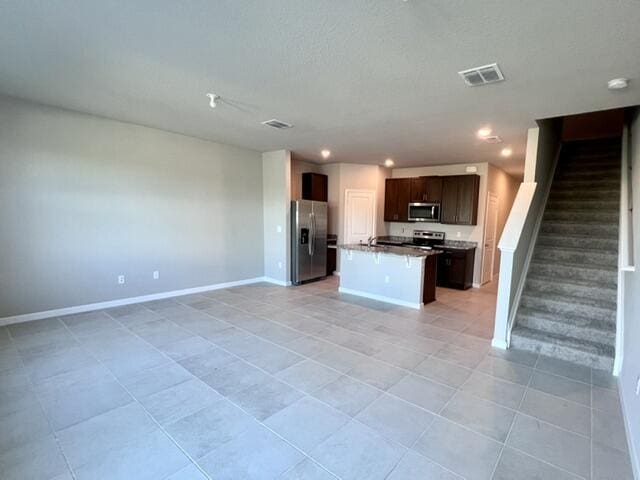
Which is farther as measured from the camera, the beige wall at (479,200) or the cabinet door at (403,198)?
the cabinet door at (403,198)

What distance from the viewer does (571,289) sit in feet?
12.5

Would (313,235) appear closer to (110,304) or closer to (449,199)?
(449,199)

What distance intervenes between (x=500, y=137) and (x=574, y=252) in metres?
1.93

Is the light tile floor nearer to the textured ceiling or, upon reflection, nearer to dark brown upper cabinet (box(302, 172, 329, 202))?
the textured ceiling

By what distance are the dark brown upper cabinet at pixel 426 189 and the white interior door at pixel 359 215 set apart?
97 centimetres

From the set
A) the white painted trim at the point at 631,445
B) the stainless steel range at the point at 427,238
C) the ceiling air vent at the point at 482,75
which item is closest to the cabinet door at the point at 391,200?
the stainless steel range at the point at 427,238

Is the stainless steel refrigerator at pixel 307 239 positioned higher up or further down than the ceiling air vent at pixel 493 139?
further down

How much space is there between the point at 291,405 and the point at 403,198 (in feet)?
19.8

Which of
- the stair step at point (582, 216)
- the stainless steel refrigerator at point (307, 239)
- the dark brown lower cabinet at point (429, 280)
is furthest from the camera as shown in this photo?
the stainless steel refrigerator at point (307, 239)

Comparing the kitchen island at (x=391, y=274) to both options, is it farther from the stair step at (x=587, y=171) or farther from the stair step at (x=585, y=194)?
the stair step at (x=587, y=171)

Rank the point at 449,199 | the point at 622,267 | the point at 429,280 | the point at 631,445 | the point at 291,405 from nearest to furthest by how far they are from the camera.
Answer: the point at 631,445 → the point at 291,405 → the point at 622,267 → the point at 429,280 → the point at 449,199

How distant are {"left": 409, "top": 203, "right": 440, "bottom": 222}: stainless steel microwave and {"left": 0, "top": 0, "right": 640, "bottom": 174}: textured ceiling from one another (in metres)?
2.93

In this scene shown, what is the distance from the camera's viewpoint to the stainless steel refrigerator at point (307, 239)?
246 inches

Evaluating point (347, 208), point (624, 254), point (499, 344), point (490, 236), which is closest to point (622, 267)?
point (624, 254)
